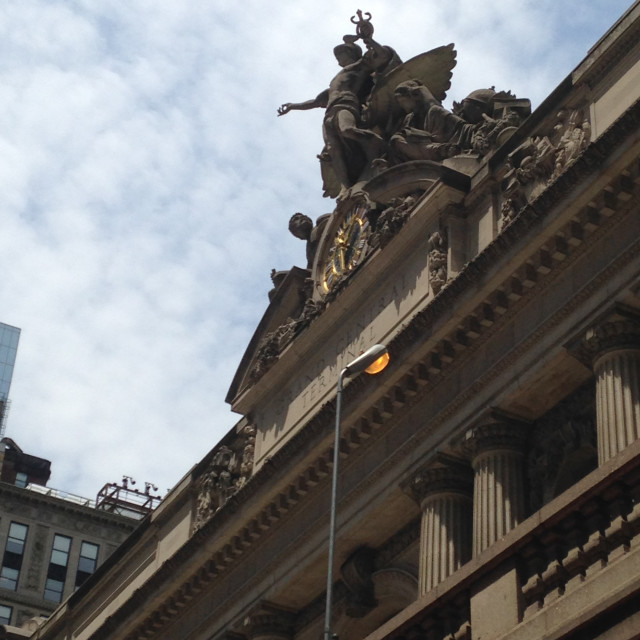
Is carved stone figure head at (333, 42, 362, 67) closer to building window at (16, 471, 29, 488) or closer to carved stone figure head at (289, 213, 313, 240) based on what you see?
carved stone figure head at (289, 213, 313, 240)

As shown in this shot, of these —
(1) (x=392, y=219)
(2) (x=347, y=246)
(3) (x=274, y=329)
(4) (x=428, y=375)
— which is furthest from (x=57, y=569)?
(4) (x=428, y=375)

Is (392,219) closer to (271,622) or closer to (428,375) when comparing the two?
(428,375)

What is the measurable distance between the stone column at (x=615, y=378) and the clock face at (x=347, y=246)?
972 centimetres

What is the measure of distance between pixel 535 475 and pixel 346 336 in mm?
7747

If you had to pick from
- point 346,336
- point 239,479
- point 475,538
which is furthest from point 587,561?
point 239,479

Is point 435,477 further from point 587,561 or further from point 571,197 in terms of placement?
point 587,561

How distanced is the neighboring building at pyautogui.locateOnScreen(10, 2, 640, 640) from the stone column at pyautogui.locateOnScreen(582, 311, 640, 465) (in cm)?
4

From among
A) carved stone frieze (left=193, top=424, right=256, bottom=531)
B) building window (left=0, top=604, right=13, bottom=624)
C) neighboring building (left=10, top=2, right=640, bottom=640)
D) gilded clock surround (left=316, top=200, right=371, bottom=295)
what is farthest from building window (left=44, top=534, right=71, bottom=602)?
gilded clock surround (left=316, top=200, right=371, bottom=295)

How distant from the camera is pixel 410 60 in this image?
39250mm

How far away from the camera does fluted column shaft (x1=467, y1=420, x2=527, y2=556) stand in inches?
1095

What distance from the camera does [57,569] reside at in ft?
254

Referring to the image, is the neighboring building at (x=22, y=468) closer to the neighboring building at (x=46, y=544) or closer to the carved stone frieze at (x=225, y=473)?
the neighboring building at (x=46, y=544)

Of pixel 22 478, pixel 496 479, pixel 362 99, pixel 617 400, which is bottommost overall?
pixel 617 400

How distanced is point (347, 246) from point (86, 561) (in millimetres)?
44286
